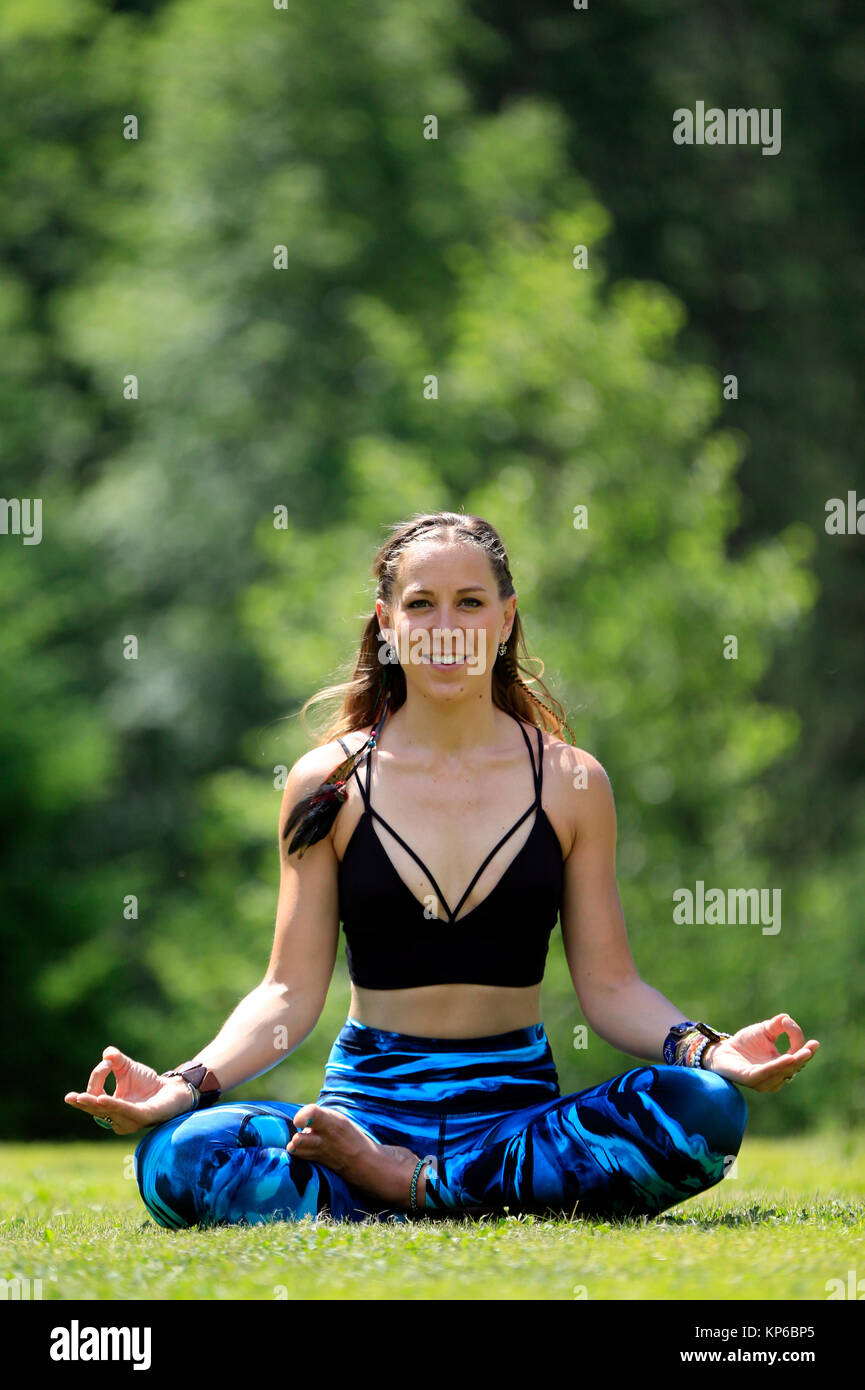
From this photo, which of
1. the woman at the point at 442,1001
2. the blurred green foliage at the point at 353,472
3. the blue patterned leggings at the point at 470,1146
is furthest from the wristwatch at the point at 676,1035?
the blurred green foliage at the point at 353,472

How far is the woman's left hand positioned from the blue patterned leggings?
0.05 meters

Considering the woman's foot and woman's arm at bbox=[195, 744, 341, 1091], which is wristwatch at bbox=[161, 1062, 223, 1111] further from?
the woman's foot

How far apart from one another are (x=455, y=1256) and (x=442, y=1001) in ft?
2.74

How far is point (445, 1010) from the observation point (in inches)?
148

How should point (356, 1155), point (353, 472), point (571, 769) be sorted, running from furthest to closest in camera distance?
1. point (353, 472)
2. point (571, 769)
3. point (356, 1155)

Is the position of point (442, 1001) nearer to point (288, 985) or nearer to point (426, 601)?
point (288, 985)

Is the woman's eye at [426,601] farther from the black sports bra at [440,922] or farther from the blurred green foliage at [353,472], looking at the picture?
the blurred green foliage at [353,472]

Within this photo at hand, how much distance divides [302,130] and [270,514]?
13.4 feet

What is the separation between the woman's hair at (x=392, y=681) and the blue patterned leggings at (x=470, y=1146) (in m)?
0.61

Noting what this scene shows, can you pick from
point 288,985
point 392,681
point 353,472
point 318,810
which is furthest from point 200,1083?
point 353,472

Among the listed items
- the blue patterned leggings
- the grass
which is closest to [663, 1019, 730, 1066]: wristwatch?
the blue patterned leggings

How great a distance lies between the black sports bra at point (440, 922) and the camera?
379 cm

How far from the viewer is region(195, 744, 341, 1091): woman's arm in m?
3.74
